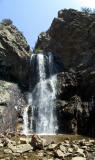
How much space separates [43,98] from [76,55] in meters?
8.96

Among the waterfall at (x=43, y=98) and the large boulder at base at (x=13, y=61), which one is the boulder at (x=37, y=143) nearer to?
the waterfall at (x=43, y=98)

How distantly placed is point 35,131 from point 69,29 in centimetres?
1817

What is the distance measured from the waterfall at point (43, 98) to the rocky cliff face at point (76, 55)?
1383 mm

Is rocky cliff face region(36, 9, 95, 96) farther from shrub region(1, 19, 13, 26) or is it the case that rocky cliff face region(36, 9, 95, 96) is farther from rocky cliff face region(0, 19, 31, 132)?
shrub region(1, 19, 13, 26)

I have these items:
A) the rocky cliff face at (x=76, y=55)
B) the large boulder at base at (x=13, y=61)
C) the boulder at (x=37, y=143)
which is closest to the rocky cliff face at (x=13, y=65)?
the large boulder at base at (x=13, y=61)

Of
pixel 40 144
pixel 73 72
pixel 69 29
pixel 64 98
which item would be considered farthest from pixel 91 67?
pixel 40 144

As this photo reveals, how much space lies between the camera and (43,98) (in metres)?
45.6

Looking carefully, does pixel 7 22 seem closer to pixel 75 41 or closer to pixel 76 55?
pixel 75 41

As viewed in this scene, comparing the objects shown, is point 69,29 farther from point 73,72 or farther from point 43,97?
point 43,97

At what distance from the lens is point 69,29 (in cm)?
5344

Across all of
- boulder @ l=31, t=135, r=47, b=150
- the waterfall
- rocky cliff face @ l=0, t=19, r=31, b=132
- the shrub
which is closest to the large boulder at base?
rocky cliff face @ l=0, t=19, r=31, b=132

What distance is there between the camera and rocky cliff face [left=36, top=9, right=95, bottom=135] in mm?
40969

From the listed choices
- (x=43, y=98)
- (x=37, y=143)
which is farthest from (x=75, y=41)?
(x=37, y=143)

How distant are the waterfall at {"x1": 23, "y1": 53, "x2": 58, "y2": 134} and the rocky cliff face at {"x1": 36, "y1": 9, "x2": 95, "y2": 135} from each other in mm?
1383
